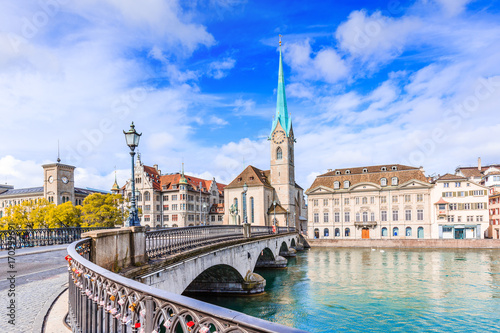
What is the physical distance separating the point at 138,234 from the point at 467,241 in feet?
184

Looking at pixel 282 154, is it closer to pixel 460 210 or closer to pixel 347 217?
pixel 347 217

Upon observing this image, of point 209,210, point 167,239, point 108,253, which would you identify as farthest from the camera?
point 209,210

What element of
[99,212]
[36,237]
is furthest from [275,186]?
[36,237]

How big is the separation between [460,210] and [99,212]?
55436 millimetres

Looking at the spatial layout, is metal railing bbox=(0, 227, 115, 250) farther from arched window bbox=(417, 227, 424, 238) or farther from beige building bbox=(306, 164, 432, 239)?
arched window bbox=(417, 227, 424, 238)

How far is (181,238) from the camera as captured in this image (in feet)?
51.0

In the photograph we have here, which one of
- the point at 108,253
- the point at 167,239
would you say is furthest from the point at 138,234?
the point at 167,239

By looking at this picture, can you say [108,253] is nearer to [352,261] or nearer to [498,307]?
[498,307]

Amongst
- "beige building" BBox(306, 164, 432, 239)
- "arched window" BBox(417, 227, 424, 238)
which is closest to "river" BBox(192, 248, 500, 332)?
"arched window" BBox(417, 227, 424, 238)

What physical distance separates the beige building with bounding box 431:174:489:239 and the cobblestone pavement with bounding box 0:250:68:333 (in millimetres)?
59862

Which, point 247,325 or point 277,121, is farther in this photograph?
point 277,121

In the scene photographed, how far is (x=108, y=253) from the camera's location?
8.63 metres

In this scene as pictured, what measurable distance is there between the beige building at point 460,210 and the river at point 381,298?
21.5 meters

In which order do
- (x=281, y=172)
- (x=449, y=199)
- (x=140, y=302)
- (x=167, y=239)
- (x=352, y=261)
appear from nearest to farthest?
(x=140, y=302) → (x=167, y=239) → (x=352, y=261) → (x=449, y=199) → (x=281, y=172)
